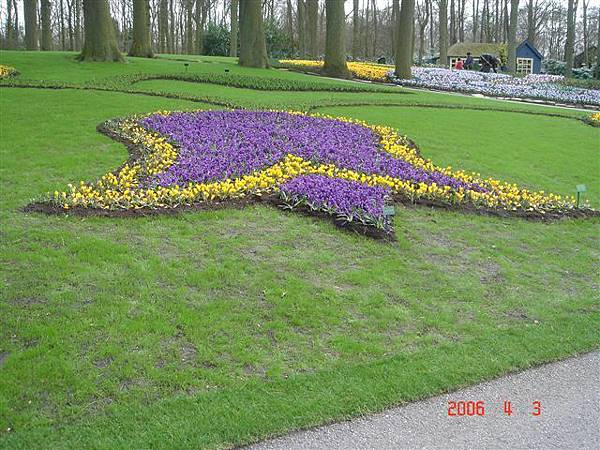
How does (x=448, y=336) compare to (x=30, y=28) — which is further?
(x=30, y=28)

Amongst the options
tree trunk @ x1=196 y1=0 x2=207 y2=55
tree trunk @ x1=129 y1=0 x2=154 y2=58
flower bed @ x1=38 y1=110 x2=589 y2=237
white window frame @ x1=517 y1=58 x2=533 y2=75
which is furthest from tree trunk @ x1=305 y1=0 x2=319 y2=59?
flower bed @ x1=38 y1=110 x2=589 y2=237

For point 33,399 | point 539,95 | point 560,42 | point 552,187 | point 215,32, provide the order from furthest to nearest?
point 560,42 < point 215,32 < point 539,95 < point 552,187 < point 33,399

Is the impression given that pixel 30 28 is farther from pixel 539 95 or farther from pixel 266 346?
pixel 266 346

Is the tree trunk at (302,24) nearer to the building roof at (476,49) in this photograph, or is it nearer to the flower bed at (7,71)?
the building roof at (476,49)

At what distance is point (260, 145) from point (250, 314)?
4929mm

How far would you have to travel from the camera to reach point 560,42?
61625 millimetres

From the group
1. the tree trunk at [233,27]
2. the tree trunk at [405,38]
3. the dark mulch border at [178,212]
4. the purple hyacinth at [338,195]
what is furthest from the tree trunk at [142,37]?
the dark mulch border at [178,212]

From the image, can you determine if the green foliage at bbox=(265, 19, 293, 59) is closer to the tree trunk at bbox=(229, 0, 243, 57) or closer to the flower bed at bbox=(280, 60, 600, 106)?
the tree trunk at bbox=(229, 0, 243, 57)

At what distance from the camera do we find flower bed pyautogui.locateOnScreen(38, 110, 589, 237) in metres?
6.70

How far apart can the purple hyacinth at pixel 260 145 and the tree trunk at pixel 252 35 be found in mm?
11323

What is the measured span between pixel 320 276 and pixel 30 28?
93.7ft

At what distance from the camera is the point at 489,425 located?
352 centimetres

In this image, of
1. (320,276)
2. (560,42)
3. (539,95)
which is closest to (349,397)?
(320,276)
